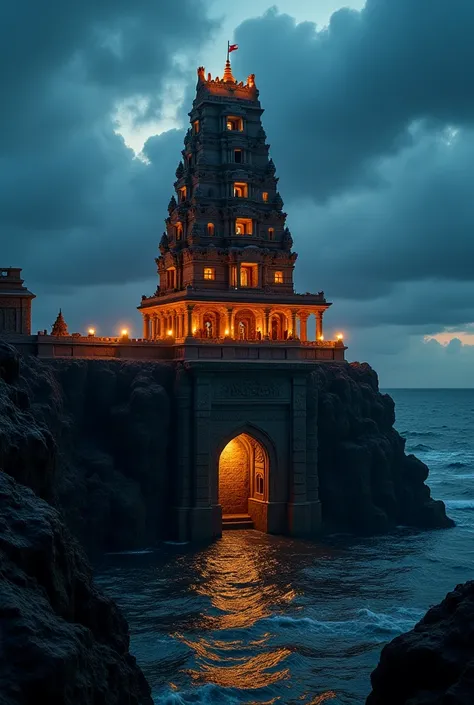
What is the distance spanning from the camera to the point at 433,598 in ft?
135

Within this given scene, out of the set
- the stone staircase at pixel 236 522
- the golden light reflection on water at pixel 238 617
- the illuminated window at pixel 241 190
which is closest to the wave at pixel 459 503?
the stone staircase at pixel 236 522

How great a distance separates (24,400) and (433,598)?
2689 cm

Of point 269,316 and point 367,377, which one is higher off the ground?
point 269,316

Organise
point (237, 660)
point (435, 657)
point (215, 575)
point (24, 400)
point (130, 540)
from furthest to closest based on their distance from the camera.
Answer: point (130, 540) < point (215, 575) < point (237, 660) < point (24, 400) < point (435, 657)

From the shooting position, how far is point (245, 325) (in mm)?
65688

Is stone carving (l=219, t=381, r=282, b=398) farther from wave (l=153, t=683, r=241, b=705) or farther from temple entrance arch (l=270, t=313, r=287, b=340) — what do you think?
wave (l=153, t=683, r=241, b=705)

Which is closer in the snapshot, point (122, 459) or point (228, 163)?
point (122, 459)

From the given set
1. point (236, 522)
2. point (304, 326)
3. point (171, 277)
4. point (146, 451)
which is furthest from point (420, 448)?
point (146, 451)

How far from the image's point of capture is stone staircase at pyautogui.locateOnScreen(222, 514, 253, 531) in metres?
55.2

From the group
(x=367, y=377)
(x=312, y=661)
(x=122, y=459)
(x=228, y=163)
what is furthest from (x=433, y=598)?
(x=228, y=163)

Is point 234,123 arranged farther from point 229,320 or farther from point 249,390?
point 249,390

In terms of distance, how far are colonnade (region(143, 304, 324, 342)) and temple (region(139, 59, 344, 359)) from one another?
0.07 metres

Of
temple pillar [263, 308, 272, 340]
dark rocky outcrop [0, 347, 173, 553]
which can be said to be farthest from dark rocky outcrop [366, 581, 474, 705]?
temple pillar [263, 308, 272, 340]

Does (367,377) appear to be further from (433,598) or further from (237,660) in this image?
(237,660)
